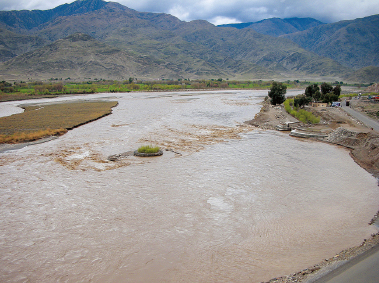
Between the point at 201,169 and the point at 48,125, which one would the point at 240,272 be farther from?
the point at 48,125

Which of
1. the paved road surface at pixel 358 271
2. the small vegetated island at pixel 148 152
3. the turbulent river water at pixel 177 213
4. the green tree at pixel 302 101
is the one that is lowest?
the turbulent river water at pixel 177 213

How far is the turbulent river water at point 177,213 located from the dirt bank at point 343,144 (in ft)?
1.22

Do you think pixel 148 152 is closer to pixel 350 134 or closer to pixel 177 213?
pixel 177 213

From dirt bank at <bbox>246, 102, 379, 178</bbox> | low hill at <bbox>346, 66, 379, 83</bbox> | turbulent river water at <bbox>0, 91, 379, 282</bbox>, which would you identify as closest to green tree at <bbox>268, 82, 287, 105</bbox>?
dirt bank at <bbox>246, 102, 379, 178</bbox>

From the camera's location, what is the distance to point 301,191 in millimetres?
13805

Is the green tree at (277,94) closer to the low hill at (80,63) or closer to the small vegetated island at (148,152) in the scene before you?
the small vegetated island at (148,152)

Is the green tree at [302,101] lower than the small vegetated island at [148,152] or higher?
higher

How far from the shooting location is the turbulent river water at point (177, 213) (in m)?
8.32

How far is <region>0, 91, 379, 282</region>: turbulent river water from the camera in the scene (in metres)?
8.32

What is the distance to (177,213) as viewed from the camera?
1138cm

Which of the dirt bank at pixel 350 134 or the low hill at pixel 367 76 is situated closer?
the dirt bank at pixel 350 134

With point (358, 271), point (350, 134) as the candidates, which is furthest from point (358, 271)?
point (350, 134)

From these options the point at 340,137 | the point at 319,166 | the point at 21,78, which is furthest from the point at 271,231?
the point at 21,78

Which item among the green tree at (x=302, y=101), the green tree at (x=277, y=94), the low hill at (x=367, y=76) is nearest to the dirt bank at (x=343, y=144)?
the green tree at (x=302, y=101)
